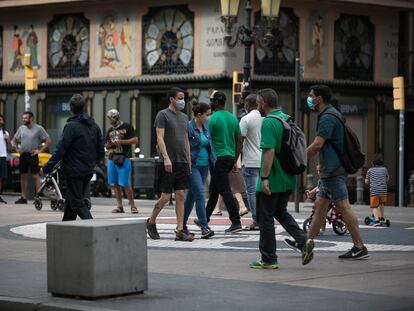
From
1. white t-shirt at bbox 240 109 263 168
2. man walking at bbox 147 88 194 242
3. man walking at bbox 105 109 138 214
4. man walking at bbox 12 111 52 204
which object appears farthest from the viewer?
man walking at bbox 12 111 52 204

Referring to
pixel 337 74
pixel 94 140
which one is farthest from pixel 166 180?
pixel 337 74

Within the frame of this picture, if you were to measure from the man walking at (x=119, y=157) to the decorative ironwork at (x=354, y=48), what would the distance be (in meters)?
15.8

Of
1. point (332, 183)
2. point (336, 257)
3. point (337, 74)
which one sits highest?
point (337, 74)

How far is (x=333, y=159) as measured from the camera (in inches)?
508

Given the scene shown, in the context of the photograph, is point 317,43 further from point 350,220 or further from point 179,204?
point 350,220

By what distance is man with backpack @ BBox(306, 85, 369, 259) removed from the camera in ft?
42.3

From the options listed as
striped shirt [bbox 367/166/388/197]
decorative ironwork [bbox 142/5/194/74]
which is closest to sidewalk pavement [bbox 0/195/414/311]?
striped shirt [bbox 367/166/388/197]

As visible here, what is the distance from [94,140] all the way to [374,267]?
4.15 m

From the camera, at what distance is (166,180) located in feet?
50.0

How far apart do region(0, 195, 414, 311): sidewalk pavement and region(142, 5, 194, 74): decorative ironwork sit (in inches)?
805

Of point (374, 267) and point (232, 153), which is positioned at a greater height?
point (232, 153)

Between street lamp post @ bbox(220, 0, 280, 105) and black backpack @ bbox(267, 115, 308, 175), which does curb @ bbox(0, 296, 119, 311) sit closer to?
black backpack @ bbox(267, 115, 308, 175)

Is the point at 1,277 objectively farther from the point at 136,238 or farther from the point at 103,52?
the point at 103,52

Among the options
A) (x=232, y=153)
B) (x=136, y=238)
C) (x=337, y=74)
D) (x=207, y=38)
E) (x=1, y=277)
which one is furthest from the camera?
(x=337, y=74)
